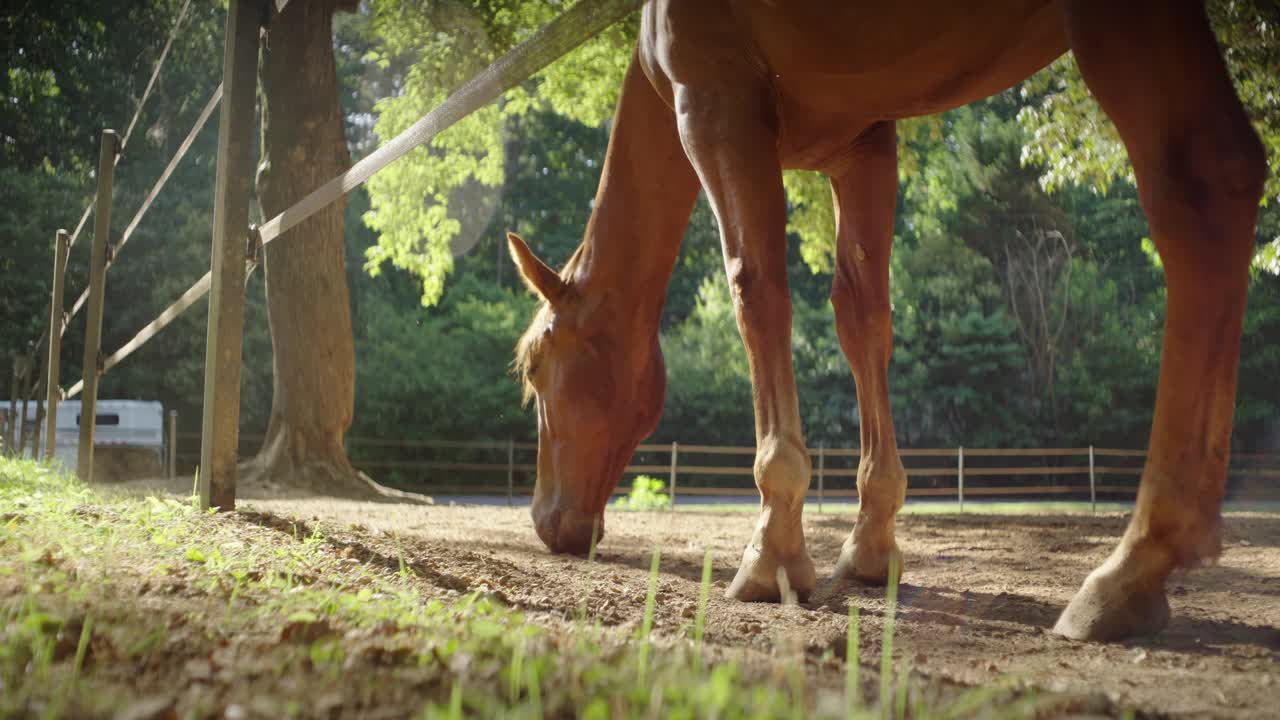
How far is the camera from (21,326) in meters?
22.9

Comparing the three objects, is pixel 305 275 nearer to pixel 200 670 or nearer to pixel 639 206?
pixel 639 206

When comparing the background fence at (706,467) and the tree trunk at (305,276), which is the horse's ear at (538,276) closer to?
the tree trunk at (305,276)

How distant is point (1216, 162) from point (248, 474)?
10.3 metres

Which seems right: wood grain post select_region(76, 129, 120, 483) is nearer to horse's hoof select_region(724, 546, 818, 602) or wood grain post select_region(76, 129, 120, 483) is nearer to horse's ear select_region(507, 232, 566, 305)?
horse's ear select_region(507, 232, 566, 305)

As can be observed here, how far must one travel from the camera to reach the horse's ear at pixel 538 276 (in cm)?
426

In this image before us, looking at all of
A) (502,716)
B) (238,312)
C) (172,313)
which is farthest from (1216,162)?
(172,313)

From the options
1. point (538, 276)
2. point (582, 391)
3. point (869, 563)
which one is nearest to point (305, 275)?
point (538, 276)

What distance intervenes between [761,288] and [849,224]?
0.98 metres

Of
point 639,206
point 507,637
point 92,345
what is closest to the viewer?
point 507,637

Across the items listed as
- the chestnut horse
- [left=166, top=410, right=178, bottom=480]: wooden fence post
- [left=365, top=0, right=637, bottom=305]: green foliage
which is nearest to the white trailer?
[left=166, top=410, right=178, bottom=480]: wooden fence post

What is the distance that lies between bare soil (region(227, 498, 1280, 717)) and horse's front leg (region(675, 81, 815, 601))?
16 cm

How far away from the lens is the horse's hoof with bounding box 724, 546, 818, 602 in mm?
2879

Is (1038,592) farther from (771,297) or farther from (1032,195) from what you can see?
(1032,195)

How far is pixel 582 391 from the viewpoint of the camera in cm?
425
